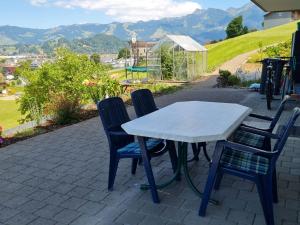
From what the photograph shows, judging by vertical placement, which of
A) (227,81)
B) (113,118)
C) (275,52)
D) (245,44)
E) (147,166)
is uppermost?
(245,44)

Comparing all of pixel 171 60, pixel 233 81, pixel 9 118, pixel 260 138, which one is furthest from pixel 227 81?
pixel 9 118

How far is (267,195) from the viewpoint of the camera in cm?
261

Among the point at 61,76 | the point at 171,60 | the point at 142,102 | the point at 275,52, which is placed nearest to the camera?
the point at 142,102

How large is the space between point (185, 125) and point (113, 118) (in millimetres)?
910

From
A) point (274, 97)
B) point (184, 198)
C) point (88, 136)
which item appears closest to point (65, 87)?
point (88, 136)

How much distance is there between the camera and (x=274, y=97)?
8781 millimetres

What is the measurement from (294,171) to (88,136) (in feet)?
11.2

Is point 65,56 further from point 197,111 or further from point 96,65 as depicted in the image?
point 197,111

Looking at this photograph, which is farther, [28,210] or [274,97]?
[274,97]

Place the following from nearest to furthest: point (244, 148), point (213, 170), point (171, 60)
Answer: point (244, 148)
point (213, 170)
point (171, 60)

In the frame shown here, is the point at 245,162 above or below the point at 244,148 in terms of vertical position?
below

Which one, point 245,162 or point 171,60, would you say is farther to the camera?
point 171,60

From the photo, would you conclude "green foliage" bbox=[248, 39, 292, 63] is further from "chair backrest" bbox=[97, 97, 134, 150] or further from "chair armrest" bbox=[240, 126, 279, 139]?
"chair backrest" bbox=[97, 97, 134, 150]

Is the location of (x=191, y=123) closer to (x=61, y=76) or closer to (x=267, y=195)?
(x=267, y=195)
